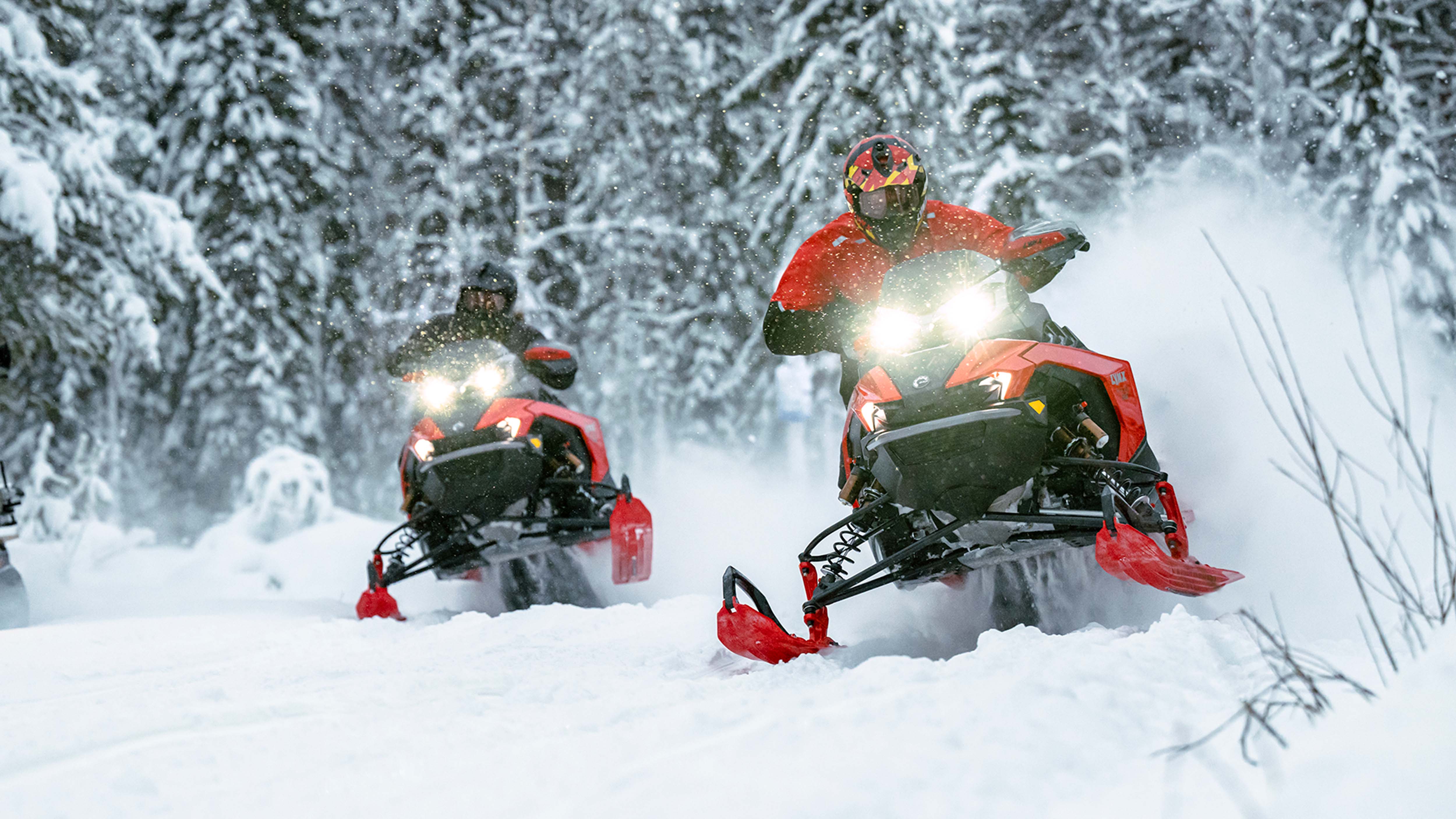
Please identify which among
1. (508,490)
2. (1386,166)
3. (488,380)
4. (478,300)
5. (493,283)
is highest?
(1386,166)

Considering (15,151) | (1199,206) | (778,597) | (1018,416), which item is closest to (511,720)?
(1018,416)

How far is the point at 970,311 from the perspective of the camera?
3.92 meters

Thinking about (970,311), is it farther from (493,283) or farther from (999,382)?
(493,283)

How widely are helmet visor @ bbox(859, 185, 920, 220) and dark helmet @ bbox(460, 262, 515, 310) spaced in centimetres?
336

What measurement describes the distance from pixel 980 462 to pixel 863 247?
61.6 inches

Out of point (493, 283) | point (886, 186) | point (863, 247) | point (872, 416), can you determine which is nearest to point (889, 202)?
point (886, 186)

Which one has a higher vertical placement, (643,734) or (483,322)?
(483,322)

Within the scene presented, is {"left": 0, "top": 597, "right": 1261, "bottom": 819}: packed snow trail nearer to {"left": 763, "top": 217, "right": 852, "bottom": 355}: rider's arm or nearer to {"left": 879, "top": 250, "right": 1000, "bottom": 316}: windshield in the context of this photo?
{"left": 879, "top": 250, "right": 1000, "bottom": 316}: windshield

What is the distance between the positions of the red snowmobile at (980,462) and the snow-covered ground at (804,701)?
0.77 ft

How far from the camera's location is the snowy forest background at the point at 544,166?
35.6 ft

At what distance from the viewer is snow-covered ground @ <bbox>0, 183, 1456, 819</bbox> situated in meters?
1.86

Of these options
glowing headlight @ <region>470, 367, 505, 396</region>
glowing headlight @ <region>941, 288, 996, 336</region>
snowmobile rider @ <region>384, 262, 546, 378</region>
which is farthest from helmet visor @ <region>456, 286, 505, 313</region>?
glowing headlight @ <region>941, 288, 996, 336</region>

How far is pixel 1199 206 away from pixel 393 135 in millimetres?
12830

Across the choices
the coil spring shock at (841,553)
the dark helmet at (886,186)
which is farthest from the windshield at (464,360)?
the coil spring shock at (841,553)
